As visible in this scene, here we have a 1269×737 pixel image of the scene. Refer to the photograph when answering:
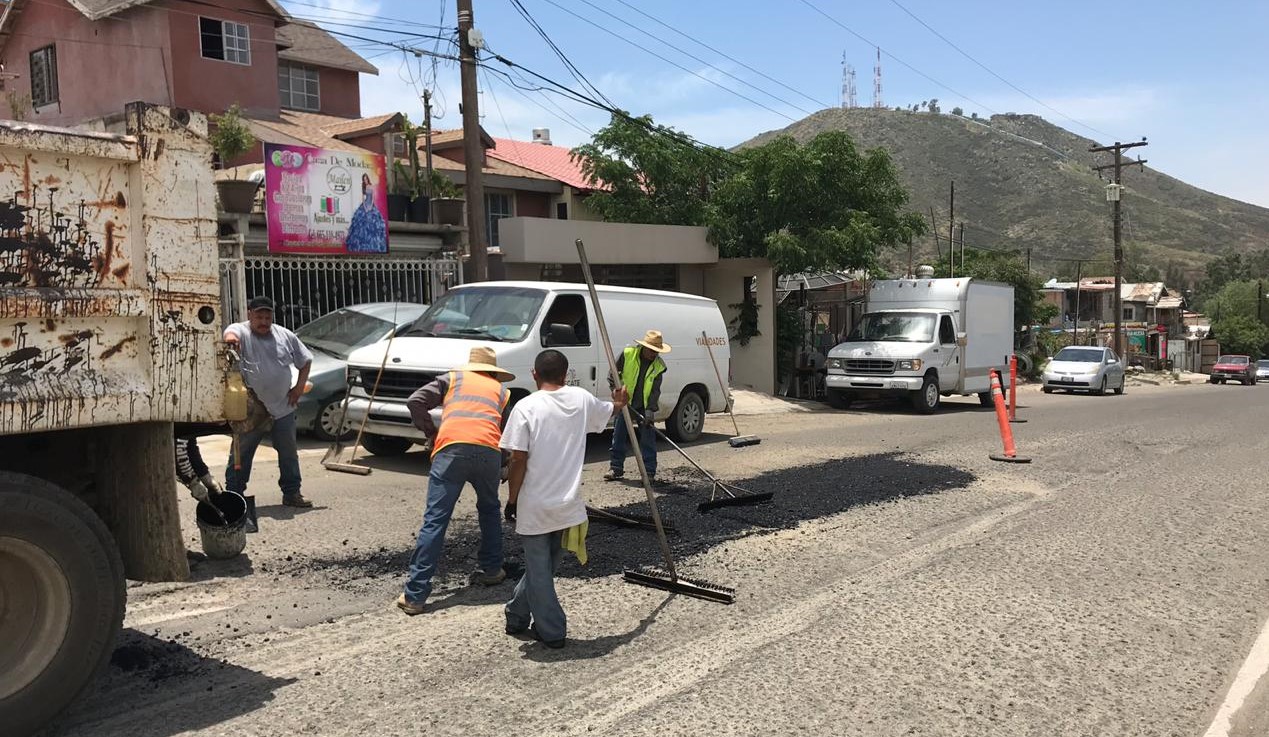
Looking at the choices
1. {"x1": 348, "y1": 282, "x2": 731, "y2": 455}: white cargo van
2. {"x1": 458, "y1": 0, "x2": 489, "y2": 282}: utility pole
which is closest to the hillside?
{"x1": 458, "y1": 0, "x2": 489, "y2": 282}: utility pole

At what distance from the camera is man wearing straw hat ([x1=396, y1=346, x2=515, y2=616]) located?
534 cm

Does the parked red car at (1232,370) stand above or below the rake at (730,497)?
below

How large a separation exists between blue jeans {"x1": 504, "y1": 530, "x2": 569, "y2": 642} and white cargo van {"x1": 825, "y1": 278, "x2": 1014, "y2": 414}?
15334 mm

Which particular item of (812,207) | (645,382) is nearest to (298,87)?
(812,207)

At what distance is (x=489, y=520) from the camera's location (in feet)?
19.0

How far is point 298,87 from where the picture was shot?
91.4 feet

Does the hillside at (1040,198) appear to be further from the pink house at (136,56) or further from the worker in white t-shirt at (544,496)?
the worker in white t-shirt at (544,496)

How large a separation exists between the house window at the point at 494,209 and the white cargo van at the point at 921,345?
8.69 meters

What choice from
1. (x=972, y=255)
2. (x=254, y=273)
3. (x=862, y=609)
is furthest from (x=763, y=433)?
(x=972, y=255)

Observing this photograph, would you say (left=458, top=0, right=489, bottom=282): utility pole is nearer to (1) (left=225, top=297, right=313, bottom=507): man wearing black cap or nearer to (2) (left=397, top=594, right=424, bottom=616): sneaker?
(1) (left=225, top=297, right=313, bottom=507): man wearing black cap

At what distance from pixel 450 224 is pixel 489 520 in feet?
38.2

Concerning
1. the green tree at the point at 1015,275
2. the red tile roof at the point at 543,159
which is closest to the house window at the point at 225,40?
the red tile roof at the point at 543,159

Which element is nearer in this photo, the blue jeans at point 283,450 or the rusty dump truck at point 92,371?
the rusty dump truck at point 92,371

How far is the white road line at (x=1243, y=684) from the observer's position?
4156mm
